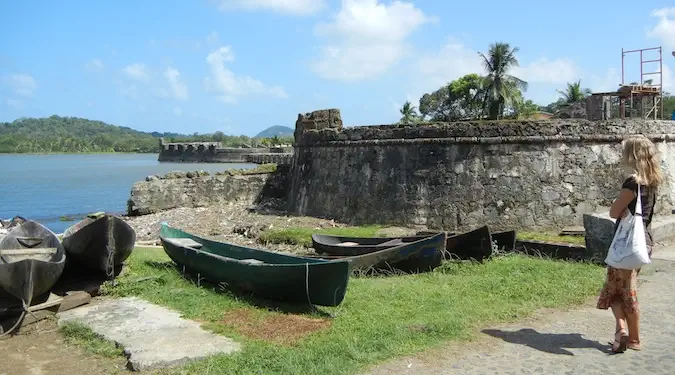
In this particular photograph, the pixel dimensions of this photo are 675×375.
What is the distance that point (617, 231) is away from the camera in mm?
4680

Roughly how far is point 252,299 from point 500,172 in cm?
722

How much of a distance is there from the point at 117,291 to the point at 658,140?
11.2 metres

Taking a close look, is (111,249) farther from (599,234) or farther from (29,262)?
(599,234)

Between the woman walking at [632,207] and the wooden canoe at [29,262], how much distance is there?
590cm

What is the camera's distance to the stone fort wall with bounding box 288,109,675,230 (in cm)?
1216

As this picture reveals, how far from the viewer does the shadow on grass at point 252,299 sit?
6457mm

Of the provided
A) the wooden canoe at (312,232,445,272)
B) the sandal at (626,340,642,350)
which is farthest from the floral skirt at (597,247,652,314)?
the wooden canoe at (312,232,445,272)

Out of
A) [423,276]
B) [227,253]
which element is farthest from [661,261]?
[227,253]

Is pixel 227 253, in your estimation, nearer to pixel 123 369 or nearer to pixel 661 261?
pixel 123 369

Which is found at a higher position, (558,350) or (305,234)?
(558,350)

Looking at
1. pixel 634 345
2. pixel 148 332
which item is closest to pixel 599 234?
pixel 634 345

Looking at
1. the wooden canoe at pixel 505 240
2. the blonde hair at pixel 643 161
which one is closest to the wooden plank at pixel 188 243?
the wooden canoe at pixel 505 240

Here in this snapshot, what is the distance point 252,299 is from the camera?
6.96 m

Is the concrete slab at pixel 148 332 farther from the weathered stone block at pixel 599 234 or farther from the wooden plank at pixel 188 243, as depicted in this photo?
the weathered stone block at pixel 599 234
